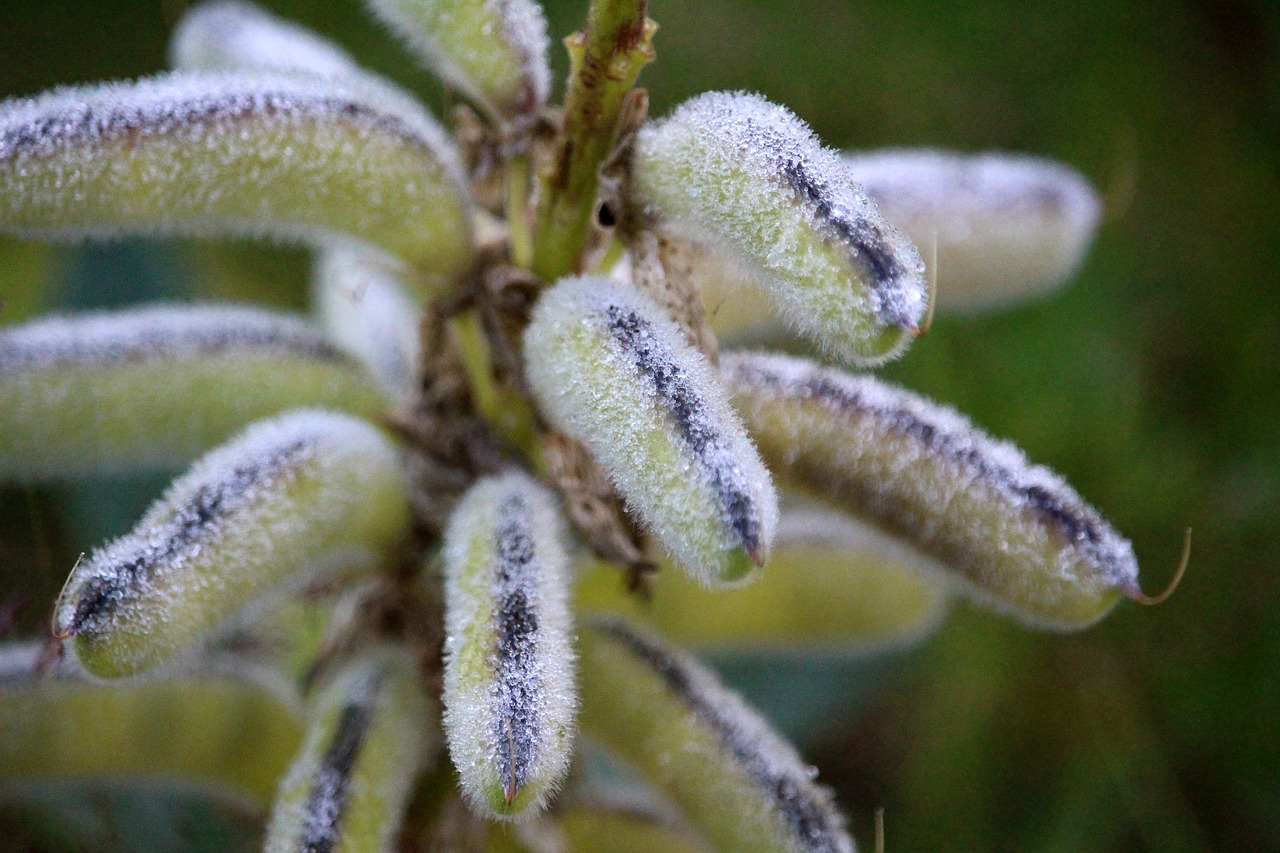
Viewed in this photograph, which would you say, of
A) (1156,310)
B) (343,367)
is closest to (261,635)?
(343,367)

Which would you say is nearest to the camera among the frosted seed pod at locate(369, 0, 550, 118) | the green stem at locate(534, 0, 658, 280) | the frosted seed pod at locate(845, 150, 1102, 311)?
the green stem at locate(534, 0, 658, 280)

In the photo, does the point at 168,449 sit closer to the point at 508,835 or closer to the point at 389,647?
the point at 389,647

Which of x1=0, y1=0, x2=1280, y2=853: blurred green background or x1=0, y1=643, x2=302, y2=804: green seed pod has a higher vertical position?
x1=0, y1=0, x2=1280, y2=853: blurred green background

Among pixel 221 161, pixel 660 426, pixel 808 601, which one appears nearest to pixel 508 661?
pixel 660 426

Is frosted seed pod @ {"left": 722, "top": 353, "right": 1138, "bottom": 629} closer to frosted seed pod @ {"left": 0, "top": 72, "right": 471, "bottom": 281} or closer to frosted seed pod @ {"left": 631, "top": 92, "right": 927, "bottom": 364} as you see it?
frosted seed pod @ {"left": 631, "top": 92, "right": 927, "bottom": 364}

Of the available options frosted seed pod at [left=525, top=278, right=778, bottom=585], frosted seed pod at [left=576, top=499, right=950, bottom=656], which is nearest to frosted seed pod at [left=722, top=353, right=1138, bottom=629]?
frosted seed pod at [left=525, top=278, right=778, bottom=585]
